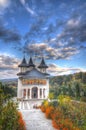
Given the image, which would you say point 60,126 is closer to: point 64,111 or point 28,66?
point 64,111

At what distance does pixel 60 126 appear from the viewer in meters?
9.45

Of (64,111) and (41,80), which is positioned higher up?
(41,80)

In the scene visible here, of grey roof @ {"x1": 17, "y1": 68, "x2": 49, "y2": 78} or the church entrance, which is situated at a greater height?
grey roof @ {"x1": 17, "y1": 68, "x2": 49, "y2": 78}

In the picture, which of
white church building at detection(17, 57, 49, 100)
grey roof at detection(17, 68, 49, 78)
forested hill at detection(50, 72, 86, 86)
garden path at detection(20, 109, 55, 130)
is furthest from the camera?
forested hill at detection(50, 72, 86, 86)

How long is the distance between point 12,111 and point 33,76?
104ft

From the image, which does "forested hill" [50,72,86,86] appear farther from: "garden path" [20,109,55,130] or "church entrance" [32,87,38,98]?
"garden path" [20,109,55,130]

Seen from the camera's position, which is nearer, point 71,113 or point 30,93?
point 71,113

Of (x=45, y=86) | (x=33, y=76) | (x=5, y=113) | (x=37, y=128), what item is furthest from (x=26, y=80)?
(x=5, y=113)

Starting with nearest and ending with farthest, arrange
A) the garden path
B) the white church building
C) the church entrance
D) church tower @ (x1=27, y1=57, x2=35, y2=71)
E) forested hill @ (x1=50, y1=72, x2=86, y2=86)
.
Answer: the garden path < the white church building < the church entrance < church tower @ (x1=27, y1=57, x2=35, y2=71) < forested hill @ (x1=50, y1=72, x2=86, y2=86)

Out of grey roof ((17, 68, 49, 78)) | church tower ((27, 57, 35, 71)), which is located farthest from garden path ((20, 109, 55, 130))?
church tower ((27, 57, 35, 71))

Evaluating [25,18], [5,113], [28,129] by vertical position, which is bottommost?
[28,129]

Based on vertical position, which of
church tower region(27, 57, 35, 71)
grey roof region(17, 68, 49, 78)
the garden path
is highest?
church tower region(27, 57, 35, 71)

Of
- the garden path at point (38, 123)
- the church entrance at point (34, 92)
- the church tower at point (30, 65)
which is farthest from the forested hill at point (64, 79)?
the garden path at point (38, 123)

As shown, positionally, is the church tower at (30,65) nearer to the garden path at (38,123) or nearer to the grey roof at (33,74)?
the grey roof at (33,74)
